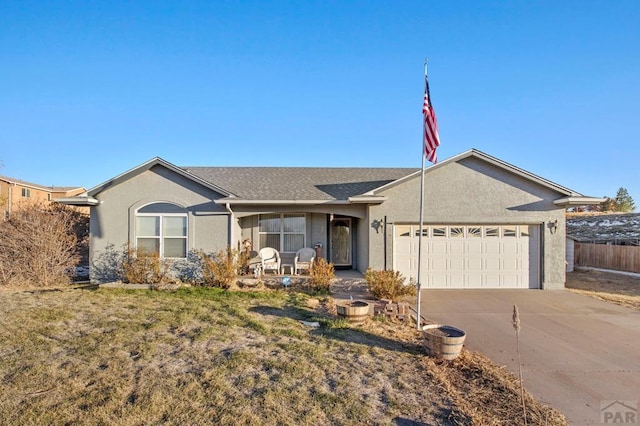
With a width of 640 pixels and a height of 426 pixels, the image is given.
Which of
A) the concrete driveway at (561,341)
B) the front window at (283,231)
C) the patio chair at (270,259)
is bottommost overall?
the concrete driveway at (561,341)

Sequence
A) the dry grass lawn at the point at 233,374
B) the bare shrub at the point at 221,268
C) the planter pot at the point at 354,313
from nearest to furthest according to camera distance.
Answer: the dry grass lawn at the point at 233,374 → the planter pot at the point at 354,313 → the bare shrub at the point at 221,268

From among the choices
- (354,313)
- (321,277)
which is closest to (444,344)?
(354,313)

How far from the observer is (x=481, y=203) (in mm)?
12188

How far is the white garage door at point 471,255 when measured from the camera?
12148 millimetres

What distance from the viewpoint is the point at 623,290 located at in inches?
497

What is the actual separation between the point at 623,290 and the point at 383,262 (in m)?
8.97

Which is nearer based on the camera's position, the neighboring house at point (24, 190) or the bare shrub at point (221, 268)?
the bare shrub at point (221, 268)

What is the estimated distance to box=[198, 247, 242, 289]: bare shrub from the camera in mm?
11289

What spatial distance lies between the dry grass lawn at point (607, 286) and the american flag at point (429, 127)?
313 inches

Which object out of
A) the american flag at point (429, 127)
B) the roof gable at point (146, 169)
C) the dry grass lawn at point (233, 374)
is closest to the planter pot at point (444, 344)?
the dry grass lawn at point (233, 374)

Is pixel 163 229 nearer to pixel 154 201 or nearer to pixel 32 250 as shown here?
pixel 154 201

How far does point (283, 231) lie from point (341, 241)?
251cm

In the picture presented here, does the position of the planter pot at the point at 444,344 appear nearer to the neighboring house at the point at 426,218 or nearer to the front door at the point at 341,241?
the neighboring house at the point at 426,218

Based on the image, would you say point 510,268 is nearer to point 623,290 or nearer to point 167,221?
point 623,290
